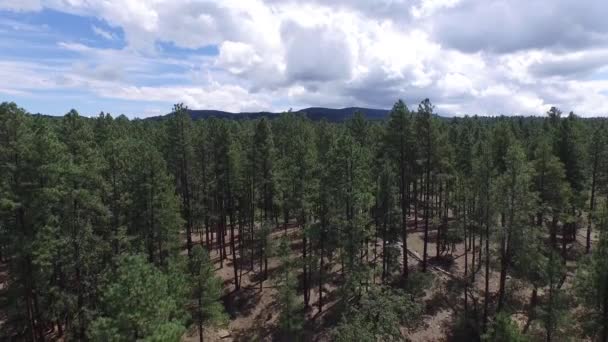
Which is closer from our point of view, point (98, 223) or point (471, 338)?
point (98, 223)

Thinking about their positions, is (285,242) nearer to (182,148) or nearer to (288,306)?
(288,306)

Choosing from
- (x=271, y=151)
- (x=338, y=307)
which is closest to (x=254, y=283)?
(x=338, y=307)

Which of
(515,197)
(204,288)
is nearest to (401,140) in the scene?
(515,197)

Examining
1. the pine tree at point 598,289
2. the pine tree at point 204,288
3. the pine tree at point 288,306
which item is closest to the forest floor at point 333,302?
the pine tree at point 288,306

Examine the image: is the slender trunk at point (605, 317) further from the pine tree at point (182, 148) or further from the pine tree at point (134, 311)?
the pine tree at point (182, 148)

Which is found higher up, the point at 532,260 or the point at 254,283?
the point at 532,260

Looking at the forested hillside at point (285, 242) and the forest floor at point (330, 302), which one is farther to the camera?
the forest floor at point (330, 302)

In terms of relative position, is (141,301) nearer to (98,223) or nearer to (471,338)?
(98,223)
